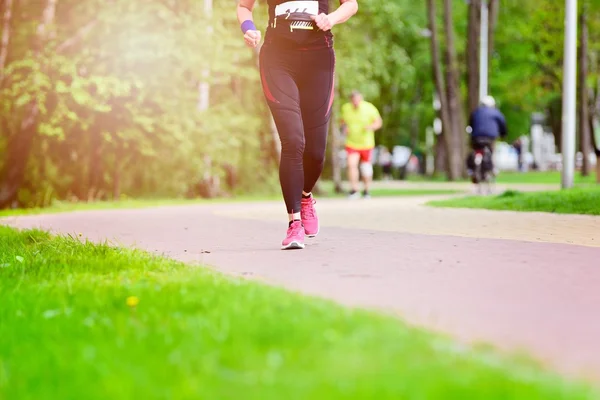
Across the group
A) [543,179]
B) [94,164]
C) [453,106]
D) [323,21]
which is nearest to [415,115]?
[453,106]

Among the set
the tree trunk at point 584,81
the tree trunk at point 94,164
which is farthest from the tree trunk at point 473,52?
the tree trunk at point 94,164

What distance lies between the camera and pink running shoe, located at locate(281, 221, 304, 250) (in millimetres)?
7629

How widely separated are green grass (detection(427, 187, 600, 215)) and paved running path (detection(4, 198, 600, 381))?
788 mm

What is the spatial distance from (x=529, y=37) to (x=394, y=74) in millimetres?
5586

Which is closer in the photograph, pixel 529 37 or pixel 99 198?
pixel 99 198

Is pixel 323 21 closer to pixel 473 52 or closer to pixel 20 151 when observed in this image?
pixel 20 151

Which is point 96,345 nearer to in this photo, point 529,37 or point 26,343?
point 26,343

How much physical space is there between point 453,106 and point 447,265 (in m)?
32.4

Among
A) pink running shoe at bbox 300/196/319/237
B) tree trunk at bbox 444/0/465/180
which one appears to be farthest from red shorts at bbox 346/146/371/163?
tree trunk at bbox 444/0/465/180

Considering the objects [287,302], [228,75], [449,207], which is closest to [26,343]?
[287,302]

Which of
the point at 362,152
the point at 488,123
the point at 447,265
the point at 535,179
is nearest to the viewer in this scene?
the point at 447,265

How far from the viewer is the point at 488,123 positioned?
821 inches

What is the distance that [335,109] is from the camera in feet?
93.4

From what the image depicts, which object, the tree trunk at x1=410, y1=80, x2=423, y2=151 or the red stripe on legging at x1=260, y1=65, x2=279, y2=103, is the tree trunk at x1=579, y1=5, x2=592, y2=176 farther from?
the red stripe on legging at x1=260, y1=65, x2=279, y2=103
